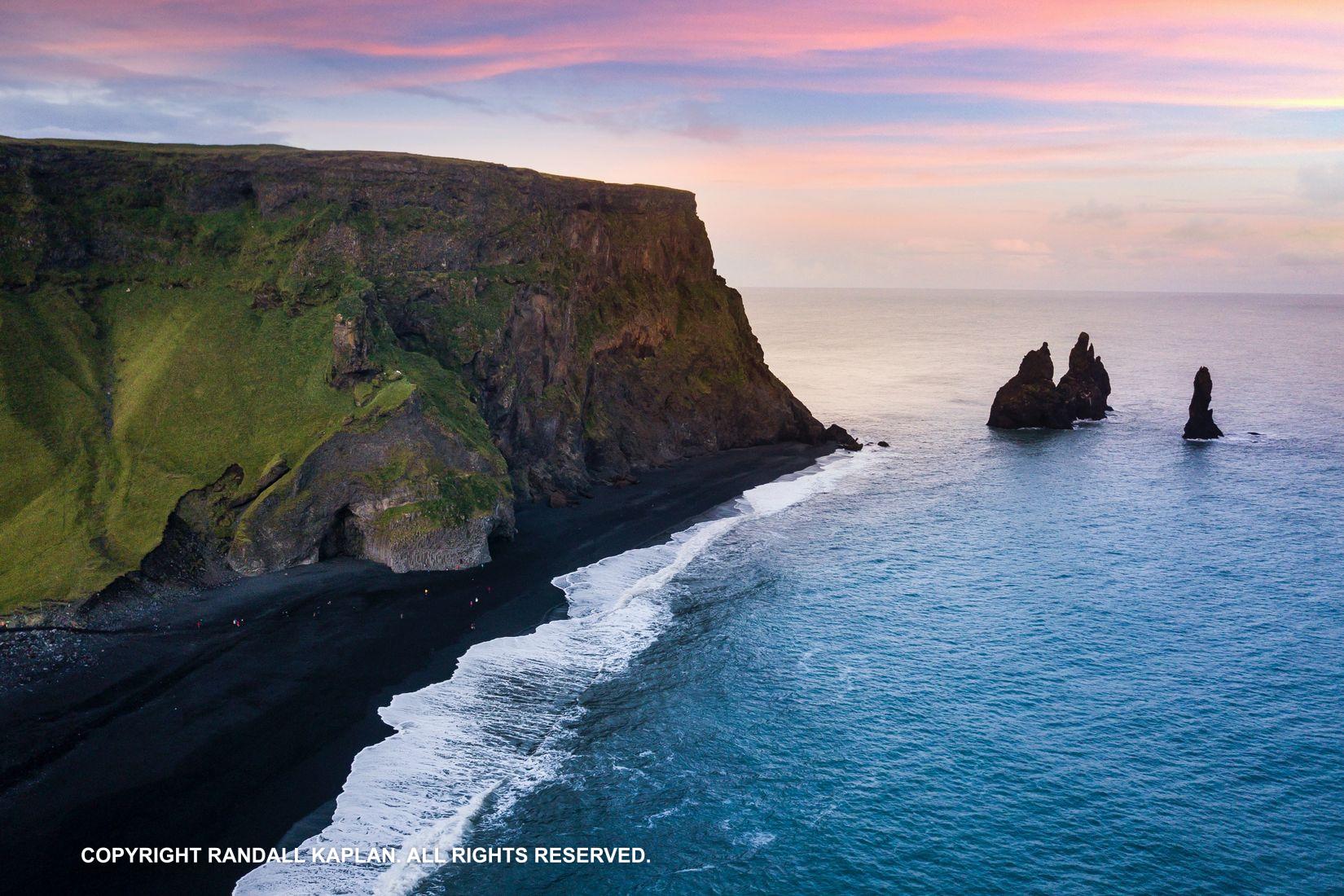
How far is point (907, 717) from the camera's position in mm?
43219

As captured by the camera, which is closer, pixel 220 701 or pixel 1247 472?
pixel 220 701

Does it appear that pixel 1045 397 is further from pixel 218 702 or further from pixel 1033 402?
pixel 218 702

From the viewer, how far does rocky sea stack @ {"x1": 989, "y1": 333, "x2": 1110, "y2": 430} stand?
383 feet

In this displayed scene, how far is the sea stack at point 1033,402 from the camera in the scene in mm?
116500

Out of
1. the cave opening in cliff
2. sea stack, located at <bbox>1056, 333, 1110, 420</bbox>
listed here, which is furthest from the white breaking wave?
sea stack, located at <bbox>1056, 333, 1110, 420</bbox>

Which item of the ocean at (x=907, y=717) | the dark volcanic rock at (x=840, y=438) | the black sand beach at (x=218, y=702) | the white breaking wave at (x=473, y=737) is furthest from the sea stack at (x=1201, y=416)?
the black sand beach at (x=218, y=702)

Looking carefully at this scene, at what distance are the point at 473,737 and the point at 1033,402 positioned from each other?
9834cm

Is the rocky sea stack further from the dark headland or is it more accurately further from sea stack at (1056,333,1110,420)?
the dark headland

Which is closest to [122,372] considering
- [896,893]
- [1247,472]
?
[896,893]

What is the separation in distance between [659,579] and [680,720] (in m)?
19.8

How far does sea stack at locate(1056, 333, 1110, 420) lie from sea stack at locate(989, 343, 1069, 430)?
442 centimetres

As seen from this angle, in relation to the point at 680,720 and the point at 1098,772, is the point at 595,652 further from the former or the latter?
the point at 1098,772

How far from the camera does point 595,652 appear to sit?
5009 centimetres

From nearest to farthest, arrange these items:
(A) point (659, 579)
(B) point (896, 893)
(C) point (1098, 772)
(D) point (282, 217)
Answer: (B) point (896, 893) → (C) point (1098, 772) → (A) point (659, 579) → (D) point (282, 217)
